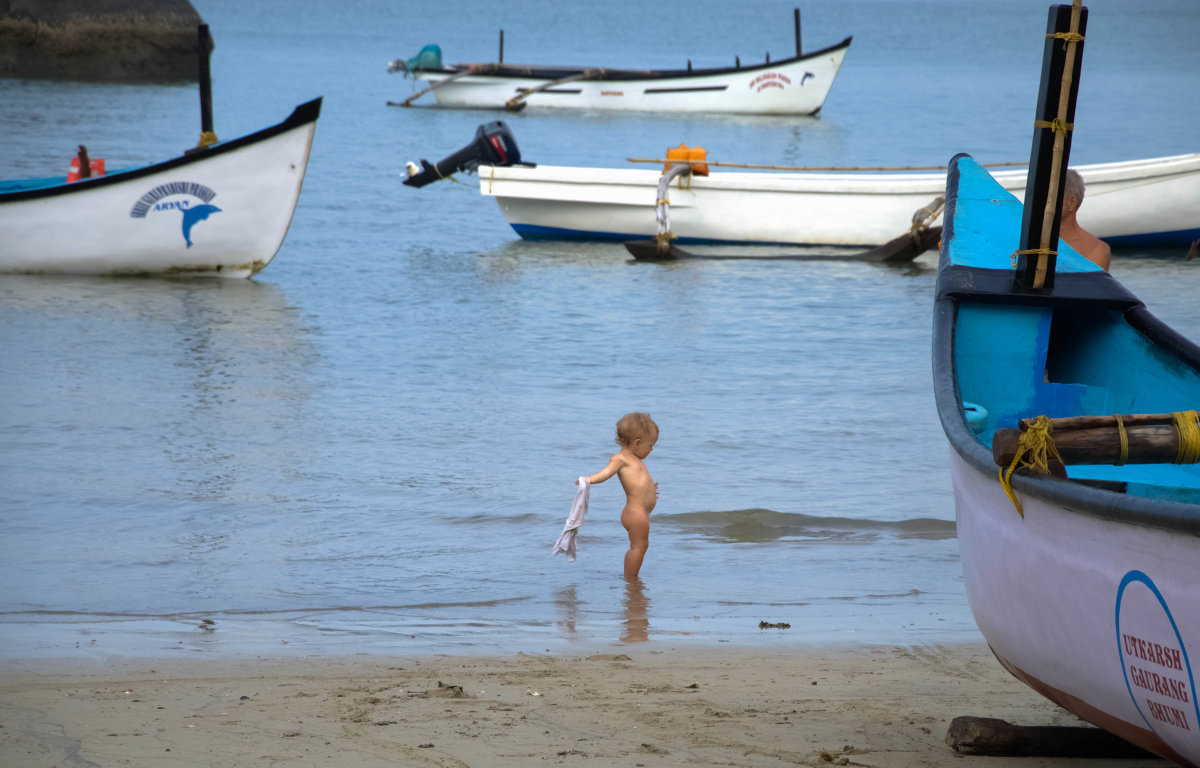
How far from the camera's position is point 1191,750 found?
9.54 feet

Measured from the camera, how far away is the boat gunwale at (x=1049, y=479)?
2.72 metres

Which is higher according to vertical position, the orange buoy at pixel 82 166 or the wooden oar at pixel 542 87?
the wooden oar at pixel 542 87

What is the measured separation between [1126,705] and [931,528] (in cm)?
410

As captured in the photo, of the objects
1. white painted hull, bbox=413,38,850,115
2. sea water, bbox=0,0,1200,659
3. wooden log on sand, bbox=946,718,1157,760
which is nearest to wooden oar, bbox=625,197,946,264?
sea water, bbox=0,0,1200,659

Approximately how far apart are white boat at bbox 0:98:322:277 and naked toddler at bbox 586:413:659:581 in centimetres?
887

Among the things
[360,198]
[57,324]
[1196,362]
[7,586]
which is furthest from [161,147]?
[1196,362]

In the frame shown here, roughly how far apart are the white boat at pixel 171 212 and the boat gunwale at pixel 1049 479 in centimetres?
959

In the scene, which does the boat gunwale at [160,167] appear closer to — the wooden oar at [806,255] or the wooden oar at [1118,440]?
the wooden oar at [806,255]

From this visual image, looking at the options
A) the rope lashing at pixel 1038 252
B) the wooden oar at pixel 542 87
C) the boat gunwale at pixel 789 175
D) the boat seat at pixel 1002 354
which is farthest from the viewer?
the wooden oar at pixel 542 87

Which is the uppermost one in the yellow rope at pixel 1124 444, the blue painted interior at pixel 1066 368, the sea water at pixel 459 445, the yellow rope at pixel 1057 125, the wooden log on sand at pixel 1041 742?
the yellow rope at pixel 1057 125

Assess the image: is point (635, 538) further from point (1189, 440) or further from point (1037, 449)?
point (1189, 440)

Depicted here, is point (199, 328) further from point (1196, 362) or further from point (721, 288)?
point (1196, 362)

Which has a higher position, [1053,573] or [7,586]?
[1053,573]

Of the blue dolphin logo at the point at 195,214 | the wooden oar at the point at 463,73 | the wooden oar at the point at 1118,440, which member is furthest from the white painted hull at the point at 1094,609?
the wooden oar at the point at 463,73
